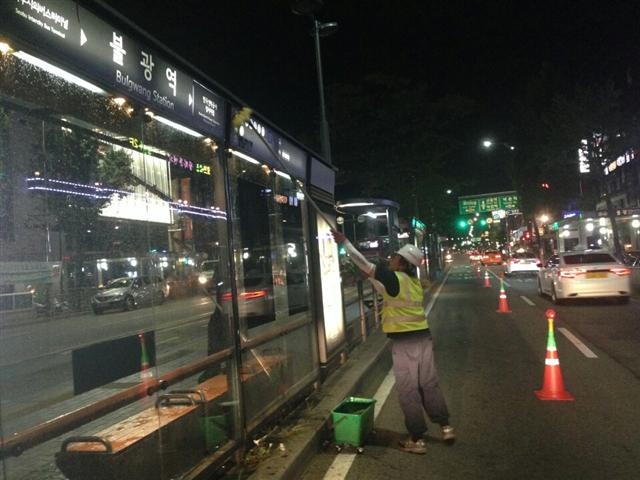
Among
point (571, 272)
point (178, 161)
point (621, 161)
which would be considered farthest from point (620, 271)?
point (621, 161)

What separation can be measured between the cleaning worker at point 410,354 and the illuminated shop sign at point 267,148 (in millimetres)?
1227

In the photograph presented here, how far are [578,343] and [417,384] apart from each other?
21.6ft

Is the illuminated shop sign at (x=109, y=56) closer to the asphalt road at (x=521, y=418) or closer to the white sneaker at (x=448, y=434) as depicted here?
the asphalt road at (x=521, y=418)

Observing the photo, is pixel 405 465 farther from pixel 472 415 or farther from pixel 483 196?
pixel 483 196

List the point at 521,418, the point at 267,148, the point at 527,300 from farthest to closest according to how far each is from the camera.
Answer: the point at 527,300 → the point at 521,418 → the point at 267,148

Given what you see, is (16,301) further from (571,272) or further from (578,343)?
(571,272)

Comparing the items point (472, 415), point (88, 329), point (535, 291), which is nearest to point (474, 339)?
point (472, 415)

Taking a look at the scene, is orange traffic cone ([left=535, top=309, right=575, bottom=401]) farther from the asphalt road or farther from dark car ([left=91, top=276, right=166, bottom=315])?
dark car ([left=91, top=276, right=166, bottom=315])

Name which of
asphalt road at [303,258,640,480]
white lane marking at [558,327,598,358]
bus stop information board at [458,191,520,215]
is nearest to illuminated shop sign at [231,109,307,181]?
asphalt road at [303,258,640,480]

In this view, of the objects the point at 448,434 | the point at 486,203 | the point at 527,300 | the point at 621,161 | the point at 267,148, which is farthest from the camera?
the point at 621,161

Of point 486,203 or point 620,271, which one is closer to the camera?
point 620,271

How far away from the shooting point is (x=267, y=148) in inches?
248

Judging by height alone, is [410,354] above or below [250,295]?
below

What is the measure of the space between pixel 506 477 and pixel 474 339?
7.46m
